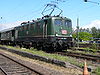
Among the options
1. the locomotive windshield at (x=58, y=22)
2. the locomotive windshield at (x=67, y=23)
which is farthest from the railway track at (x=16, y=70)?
the locomotive windshield at (x=67, y=23)

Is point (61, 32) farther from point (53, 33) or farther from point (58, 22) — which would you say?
point (58, 22)

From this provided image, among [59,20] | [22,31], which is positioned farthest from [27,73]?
[22,31]

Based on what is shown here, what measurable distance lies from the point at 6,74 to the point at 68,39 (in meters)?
11.5

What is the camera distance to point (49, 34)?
1912 cm

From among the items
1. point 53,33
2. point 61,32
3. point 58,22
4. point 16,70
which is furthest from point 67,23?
point 16,70

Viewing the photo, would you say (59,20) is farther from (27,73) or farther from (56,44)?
(27,73)

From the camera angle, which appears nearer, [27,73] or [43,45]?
[27,73]

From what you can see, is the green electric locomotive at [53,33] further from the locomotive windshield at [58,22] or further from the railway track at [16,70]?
the railway track at [16,70]

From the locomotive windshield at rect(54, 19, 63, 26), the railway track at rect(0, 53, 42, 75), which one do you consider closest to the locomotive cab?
the locomotive windshield at rect(54, 19, 63, 26)

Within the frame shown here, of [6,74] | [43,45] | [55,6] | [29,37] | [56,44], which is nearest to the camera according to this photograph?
[6,74]

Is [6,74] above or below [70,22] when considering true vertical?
below

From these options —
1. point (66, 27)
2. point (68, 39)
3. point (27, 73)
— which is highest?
point (66, 27)

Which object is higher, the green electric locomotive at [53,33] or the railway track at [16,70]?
the green electric locomotive at [53,33]

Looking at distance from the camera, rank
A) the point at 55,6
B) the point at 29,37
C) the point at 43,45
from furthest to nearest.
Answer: the point at 29,37
the point at 55,6
the point at 43,45
